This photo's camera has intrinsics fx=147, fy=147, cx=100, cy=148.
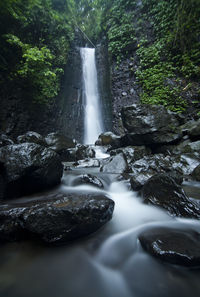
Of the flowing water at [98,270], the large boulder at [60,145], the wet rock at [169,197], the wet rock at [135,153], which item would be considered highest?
the large boulder at [60,145]

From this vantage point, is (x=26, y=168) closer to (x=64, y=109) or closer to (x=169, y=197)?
(x=169, y=197)

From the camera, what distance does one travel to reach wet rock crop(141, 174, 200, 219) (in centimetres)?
219

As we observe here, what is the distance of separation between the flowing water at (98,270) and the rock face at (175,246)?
0.24 ft

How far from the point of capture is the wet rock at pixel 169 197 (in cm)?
219

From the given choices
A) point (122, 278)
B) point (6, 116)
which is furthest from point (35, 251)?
point (6, 116)

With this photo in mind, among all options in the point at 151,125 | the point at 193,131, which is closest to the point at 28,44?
the point at 151,125

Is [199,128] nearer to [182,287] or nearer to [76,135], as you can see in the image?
[182,287]

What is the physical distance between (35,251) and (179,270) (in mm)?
1467

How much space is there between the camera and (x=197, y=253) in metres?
1.33

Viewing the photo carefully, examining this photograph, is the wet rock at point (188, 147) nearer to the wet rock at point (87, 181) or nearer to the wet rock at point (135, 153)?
the wet rock at point (135, 153)

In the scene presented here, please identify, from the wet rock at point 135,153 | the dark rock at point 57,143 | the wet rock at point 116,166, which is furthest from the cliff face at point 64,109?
the wet rock at point 135,153

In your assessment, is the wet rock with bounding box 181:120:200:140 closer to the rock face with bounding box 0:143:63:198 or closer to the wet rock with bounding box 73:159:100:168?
the wet rock with bounding box 73:159:100:168

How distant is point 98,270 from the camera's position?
1490mm

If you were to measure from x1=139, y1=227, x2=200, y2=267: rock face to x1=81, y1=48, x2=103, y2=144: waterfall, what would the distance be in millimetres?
9091
